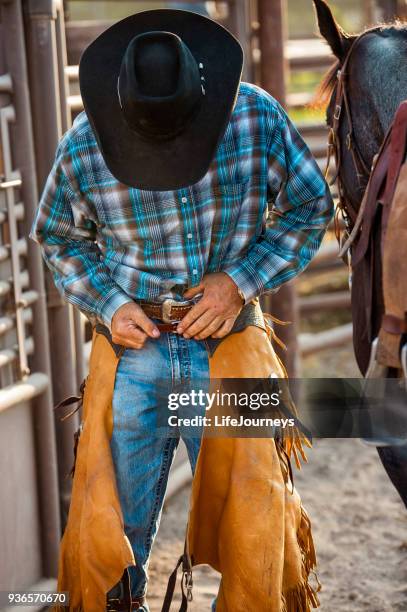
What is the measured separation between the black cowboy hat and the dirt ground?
1.78m

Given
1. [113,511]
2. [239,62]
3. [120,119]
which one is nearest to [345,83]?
[239,62]

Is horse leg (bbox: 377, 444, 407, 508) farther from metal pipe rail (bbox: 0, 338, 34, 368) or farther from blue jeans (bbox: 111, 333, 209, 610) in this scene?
metal pipe rail (bbox: 0, 338, 34, 368)

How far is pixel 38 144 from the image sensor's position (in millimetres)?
3426

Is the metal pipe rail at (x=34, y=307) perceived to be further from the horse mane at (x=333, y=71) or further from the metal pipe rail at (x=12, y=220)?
the horse mane at (x=333, y=71)

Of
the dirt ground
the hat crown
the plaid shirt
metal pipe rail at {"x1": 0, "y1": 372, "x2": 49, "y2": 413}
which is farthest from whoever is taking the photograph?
the dirt ground

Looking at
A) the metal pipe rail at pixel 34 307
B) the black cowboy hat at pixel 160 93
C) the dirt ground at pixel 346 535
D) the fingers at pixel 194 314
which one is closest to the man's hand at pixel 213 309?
the fingers at pixel 194 314

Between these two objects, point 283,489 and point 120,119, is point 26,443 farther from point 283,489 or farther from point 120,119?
point 120,119

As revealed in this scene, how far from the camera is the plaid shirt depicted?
8.32ft

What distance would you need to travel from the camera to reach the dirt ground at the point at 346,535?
3480mm

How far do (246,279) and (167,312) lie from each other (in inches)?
9.3

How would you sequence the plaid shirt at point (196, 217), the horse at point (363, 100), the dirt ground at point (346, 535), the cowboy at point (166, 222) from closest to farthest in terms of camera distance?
the cowboy at point (166, 222)
the plaid shirt at point (196, 217)
the horse at point (363, 100)
the dirt ground at point (346, 535)

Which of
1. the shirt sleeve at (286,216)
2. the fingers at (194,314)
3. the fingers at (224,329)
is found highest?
the shirt sleeve at (286,216)

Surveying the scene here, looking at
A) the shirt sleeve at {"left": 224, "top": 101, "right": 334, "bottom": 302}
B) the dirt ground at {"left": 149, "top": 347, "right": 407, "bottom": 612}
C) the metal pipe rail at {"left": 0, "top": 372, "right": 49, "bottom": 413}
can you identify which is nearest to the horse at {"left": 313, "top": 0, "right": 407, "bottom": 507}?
the shirt sleeve at {"left": 224, "top": 101, "right": 334, "bottom": 302}

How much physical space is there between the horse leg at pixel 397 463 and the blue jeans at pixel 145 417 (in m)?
0.52
